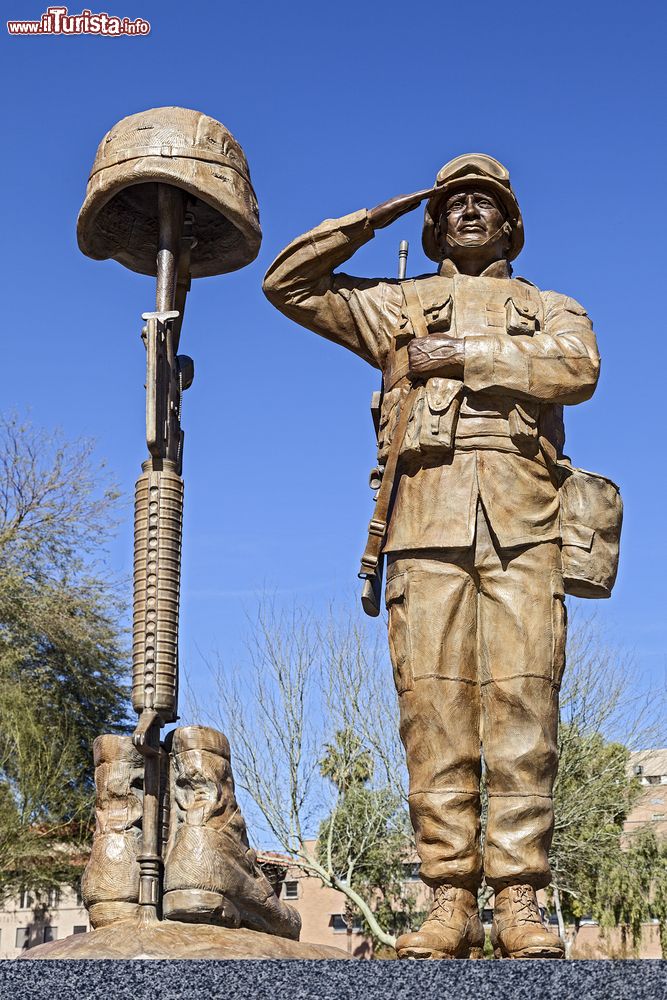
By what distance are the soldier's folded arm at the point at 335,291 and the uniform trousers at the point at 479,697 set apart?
35.6 inches

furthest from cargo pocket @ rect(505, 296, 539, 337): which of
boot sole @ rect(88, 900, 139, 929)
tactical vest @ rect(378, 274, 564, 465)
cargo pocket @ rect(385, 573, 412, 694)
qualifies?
boot sole @ rect(88, 900, 139, 929)

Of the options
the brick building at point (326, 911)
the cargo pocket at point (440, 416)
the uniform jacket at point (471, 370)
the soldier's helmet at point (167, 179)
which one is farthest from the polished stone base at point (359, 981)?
the brick building at point (326, 911)

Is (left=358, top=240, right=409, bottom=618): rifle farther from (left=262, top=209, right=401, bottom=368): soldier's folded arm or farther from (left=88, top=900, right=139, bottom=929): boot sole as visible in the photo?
(left=88, top=900, right=139, bottom=929): boot sole

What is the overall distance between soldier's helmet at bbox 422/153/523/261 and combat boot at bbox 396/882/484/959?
8.55ft

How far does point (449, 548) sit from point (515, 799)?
0.93 m

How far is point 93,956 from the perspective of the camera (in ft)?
13.8

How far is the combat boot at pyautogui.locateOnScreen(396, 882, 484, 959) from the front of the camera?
13.5ft

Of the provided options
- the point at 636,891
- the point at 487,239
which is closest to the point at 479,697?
the point at 487,239

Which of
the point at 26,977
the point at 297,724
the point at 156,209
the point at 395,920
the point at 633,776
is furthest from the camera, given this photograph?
the point at 395,920

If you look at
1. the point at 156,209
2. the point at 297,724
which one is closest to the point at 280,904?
the point at 156,209

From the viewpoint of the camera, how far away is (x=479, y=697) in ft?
15.1

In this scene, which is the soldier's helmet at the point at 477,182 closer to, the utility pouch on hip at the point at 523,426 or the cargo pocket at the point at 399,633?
the utility pouch on hip at the point at 523,426

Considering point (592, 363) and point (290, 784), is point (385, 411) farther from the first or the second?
point (290, 784)

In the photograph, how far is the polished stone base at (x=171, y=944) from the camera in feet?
14.0
